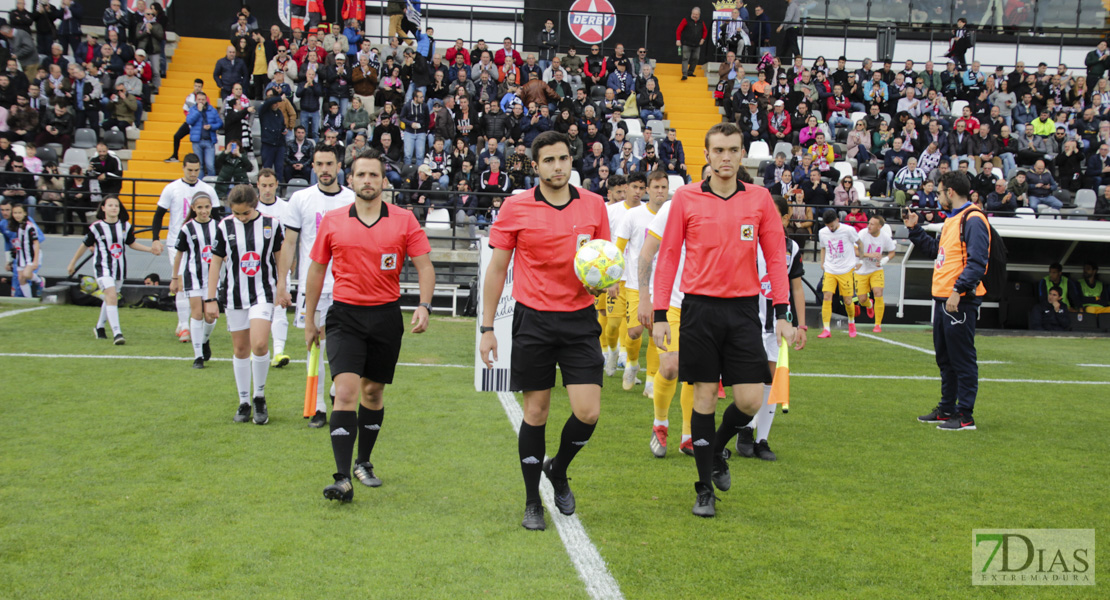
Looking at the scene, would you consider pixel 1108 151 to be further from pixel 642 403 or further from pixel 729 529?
pixel 729 529

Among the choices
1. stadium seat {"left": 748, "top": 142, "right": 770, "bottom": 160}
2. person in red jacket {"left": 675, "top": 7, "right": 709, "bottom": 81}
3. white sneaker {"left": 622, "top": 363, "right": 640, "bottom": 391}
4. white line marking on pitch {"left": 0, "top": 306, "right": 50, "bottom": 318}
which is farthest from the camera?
person in red jacket {"left": 675, "top": 7, "right": 709, "bottom": 81}

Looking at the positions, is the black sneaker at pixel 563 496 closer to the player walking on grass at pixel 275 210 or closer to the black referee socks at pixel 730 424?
the black referee socks at pixel 730 424

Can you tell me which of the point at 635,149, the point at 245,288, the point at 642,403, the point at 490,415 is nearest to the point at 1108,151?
the point at 635,149

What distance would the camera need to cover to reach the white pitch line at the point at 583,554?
4.04 meters

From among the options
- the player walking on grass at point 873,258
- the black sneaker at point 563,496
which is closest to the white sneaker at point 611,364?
the black sneaker at point 563,496

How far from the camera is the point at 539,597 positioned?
3939 mm

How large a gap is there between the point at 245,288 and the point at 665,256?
3798 millimetres

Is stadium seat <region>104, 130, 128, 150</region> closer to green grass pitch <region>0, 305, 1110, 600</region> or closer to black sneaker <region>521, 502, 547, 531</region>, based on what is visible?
green grass pitch <region>0, 305, 1110, 600</region>

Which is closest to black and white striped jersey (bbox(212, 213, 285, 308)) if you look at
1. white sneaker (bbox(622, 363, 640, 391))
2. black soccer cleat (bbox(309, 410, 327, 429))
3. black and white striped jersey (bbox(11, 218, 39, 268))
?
black soccer cleat (bbox(309, 410, 327, 429))

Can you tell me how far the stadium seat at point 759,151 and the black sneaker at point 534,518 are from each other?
60.3ft

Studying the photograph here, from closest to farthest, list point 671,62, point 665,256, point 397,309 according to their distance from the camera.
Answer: point 665,256, point 397,309, point 671,62

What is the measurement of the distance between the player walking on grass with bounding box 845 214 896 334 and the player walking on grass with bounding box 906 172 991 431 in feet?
23.9

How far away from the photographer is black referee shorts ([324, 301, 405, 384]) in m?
5.33

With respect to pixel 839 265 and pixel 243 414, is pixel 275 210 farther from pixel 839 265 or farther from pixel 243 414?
pixel 839 265
